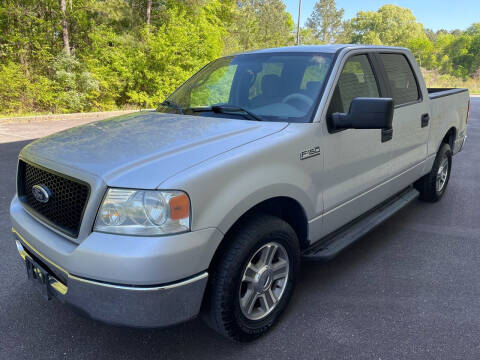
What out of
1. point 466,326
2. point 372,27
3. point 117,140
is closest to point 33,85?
point 117,140

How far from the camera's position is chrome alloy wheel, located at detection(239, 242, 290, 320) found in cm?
232

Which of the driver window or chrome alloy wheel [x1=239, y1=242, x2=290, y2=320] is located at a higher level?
the driver window

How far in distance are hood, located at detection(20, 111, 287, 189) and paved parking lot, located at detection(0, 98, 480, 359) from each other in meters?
1.12

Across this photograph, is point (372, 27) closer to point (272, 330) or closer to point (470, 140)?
point (470, 140)

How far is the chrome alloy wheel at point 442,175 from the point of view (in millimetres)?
4831

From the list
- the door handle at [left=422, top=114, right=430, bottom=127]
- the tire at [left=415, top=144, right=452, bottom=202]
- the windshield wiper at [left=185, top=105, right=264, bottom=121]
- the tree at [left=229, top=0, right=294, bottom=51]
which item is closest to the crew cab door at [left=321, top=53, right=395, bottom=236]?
the windshield wiper at [left=185, top=105, right=264, bottom=121]

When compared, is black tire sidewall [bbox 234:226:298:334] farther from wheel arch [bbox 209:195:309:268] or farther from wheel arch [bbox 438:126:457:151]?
wheel arch [bbox 438:126:457:151]

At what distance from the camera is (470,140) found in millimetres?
9898

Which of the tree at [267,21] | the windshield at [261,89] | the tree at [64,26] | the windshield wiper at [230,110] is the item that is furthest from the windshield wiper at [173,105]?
the tree at [267,21]

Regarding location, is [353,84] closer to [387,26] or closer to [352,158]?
[352,158]

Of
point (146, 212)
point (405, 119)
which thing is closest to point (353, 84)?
point (405, 119)

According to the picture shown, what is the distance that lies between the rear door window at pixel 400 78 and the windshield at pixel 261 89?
0.94 meters

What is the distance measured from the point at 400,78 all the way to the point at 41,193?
3302 millimetres

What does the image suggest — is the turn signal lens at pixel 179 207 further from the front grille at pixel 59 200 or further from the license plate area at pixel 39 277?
the license plate area at pixel 39 277
